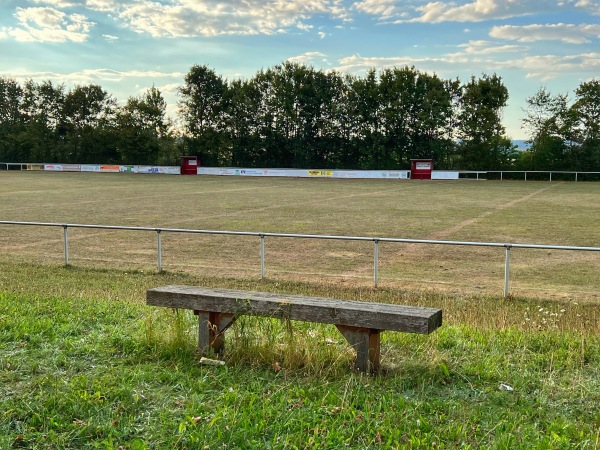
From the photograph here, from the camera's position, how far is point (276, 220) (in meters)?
22.7

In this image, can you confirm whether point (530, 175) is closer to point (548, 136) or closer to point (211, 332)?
point (548, 136)

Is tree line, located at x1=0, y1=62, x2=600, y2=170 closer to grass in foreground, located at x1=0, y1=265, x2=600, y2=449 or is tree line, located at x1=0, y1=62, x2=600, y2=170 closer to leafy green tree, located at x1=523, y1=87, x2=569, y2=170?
leafy green tree, located at x1=523, y1=87, x2=569, y2=170

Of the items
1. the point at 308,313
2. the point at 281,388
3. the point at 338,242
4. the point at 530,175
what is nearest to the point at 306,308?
the point at 308,313

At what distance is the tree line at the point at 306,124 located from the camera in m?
63.8

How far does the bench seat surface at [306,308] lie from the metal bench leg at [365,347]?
4.6 inches

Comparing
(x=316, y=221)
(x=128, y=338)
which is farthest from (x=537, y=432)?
(x=316, y=221)

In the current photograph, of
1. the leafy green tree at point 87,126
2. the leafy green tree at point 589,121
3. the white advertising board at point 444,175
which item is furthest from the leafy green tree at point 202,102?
the leafy green tree at point 589,121

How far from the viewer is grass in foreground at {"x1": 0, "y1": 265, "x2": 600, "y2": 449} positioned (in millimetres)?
3803

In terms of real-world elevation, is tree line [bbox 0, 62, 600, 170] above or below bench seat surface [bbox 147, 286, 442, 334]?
above

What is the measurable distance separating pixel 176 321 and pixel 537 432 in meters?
3.21

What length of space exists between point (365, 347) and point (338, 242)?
1256 centimetres

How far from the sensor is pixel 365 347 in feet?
16.4

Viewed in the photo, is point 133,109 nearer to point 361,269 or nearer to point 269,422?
point 361,269

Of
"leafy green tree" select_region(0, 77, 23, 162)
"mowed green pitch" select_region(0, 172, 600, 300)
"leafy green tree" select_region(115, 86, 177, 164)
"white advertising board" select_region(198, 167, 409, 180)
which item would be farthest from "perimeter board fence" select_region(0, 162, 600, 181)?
"leafy green tree" select_region(0, 77, 23, 162)
